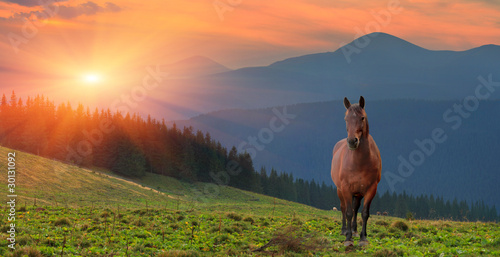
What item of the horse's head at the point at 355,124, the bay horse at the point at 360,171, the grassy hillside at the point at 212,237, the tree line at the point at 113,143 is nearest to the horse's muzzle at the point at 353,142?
the horse's head at the point at 355,124

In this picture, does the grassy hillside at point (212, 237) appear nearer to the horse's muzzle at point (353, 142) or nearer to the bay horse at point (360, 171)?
the bay horse at point (360, 171)

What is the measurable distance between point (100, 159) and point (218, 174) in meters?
30.1

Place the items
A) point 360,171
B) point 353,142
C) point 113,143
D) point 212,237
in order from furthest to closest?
point 113,143 → point 212,237 → point 360,171 → point 353,142

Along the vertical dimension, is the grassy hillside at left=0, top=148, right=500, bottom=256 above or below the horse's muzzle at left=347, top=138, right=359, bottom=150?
below

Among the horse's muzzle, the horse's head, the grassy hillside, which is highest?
the horse's head

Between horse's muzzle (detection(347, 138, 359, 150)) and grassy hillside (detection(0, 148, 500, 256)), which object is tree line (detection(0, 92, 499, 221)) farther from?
horse's muzzle (detection(347, 138, 359, 150))

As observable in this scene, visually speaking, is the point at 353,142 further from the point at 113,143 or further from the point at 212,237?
the point at 113,143

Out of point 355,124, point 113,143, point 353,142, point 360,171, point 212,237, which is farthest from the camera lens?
point 113,143

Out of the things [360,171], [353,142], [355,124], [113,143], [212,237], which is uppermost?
[113,143]

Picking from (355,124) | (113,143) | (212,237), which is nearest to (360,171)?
(355,124)

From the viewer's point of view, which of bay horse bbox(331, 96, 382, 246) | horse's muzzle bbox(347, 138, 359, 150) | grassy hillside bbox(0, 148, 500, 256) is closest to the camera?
grassy hillside bbox(0, 148, 500, 256)

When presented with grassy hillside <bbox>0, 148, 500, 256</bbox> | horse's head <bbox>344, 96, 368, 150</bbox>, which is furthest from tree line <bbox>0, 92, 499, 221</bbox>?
horse's head <bbox>344, 96, 368, 150</bbox>

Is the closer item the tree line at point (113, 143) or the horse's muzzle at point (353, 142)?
the horse's muzzle at point (353, 142)

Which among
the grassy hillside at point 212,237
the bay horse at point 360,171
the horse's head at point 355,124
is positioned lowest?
the grassy hillside at point 212,237
